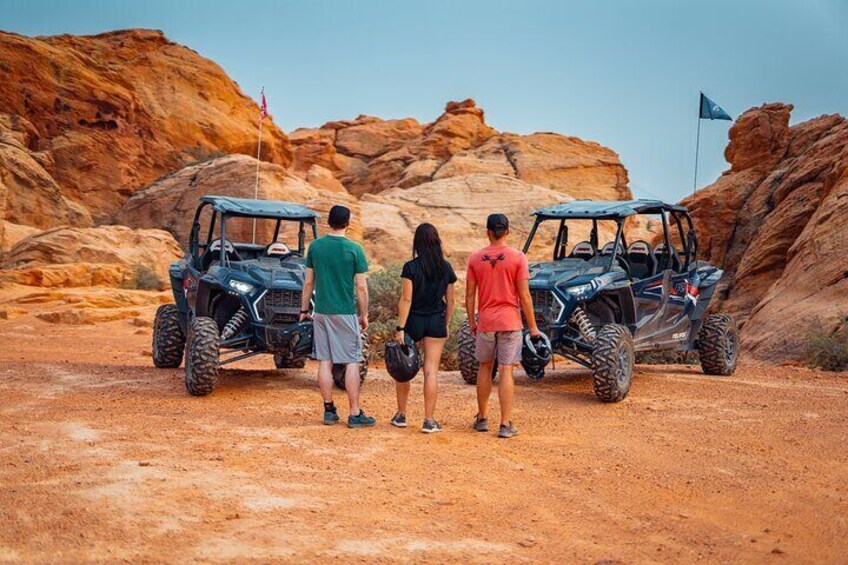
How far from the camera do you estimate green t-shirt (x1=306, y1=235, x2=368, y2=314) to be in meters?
7.98

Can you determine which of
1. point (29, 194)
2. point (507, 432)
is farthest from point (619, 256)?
point (29, 194)

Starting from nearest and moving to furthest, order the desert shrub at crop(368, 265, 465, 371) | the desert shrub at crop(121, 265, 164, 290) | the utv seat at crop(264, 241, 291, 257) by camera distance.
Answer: the utv seat at crop(264, 241, 291, 257) → the desert shrub at crop(368, 265, 465, 371) → the desert shrub at crop(121, 265, 164, 290)

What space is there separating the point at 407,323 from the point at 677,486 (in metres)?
2.85

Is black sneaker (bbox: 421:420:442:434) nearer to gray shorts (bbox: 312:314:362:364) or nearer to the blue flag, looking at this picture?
gray shorts (bbox: 312:314:362:364)

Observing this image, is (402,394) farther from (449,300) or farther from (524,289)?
(524,289)

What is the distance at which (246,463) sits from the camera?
21.0 feet

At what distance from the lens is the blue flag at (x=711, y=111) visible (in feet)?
69.2

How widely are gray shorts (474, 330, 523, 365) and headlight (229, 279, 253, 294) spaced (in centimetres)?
353

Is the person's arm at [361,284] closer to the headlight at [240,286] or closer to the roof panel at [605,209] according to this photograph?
the headlight at [240,286]

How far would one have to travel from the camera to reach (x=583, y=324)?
10.4 metres

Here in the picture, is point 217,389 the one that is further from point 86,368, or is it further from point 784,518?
point 784,518

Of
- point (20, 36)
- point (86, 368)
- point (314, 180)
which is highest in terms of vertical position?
point (20, 36)

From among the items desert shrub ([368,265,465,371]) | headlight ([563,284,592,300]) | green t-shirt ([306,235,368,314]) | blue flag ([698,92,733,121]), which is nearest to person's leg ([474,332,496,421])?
green t-shirt ([306,235,368,314])

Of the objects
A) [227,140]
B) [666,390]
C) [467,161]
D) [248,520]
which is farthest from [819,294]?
[467,161]
